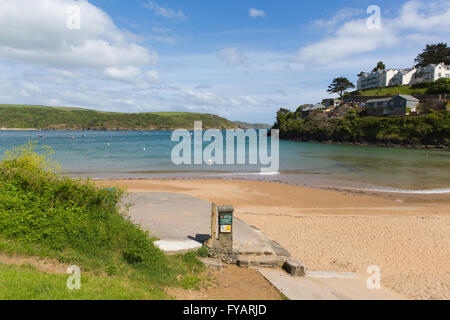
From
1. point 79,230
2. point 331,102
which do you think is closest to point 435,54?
point 331,102

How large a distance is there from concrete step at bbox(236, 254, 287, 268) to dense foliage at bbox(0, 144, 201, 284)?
1274mm

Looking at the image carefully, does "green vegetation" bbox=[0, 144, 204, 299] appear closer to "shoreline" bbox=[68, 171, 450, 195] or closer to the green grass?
the green grass

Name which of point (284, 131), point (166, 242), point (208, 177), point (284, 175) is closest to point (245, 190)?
point (208, 177)

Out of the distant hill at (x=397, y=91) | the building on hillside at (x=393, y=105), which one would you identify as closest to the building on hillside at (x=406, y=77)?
the distant hill at (x=397, y=91)

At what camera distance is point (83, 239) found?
7215 mm

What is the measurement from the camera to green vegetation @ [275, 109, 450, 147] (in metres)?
62.1

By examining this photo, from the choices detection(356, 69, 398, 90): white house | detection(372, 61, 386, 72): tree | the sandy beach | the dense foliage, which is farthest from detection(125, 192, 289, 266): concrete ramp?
detection(372, 61, 386, 72): tree

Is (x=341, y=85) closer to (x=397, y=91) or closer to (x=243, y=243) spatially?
(x=397, y=91)

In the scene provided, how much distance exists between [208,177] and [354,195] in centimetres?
1227

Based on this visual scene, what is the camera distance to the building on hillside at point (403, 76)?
9275 centimetres

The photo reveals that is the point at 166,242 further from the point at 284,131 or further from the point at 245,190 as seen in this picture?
the point at 284,131

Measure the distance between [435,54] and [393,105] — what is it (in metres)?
45.6

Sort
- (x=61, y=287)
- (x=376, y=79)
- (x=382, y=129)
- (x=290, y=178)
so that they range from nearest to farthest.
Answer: (x=61, y=287) → (x=290, y=178) → (x=382, y=129) → (x=376, y=79)
